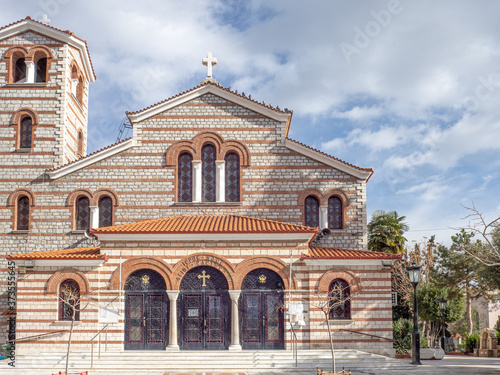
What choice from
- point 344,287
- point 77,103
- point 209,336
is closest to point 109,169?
point 77,103

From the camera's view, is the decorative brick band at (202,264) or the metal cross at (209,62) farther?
the metal cross at (209,62)

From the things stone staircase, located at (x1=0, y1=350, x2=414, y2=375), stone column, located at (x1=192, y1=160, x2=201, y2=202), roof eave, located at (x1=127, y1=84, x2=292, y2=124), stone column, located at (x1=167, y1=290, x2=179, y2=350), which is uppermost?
roof eave, located at (x1=127, y1=84, x2=292, y2=124)

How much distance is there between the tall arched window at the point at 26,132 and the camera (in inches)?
1056

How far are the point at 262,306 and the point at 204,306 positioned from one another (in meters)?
2.30

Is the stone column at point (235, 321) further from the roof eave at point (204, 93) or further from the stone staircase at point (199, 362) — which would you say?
the roof eave at point (204, 93)

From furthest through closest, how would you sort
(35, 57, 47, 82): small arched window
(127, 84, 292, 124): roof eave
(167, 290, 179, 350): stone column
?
(35, 57, 47, 82): small arched window → (127, 84, 292, 124): roof eave → (167, 290, 179, 350): stone column

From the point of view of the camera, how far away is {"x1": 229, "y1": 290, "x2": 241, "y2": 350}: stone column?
21719 mm

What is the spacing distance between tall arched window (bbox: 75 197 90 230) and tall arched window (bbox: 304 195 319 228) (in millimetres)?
9900

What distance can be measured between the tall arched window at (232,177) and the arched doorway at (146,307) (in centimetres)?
538

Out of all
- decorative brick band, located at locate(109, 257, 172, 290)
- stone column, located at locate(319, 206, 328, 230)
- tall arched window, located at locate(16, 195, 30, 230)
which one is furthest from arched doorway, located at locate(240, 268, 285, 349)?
tall arched window, located at locate(16, 195, 30, 230)

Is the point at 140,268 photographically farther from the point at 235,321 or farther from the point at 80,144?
the point at 80,144

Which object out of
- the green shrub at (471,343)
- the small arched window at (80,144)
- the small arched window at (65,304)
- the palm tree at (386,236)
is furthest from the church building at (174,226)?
the green shrub at (471,343)

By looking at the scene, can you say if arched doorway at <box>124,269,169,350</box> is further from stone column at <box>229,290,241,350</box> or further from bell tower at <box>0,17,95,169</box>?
bell tower at <box>0,17,95,169</box>

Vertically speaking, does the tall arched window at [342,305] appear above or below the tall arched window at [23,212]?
below
